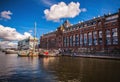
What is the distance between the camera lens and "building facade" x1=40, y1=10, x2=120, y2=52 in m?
98.4

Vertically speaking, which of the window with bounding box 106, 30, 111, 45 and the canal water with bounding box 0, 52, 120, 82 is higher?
the window with bounding box 106, 30, 111, 45

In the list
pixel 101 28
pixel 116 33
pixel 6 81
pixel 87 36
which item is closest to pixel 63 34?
pixel 87 36

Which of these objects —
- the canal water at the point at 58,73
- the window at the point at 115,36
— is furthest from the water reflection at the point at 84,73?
the window at the point at 115,36

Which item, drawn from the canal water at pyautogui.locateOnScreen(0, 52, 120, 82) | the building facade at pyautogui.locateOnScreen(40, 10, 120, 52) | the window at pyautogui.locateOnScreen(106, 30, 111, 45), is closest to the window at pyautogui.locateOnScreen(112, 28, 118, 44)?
the building facade at pyautogui.locateOnScreen(40, 10, 120, 52)

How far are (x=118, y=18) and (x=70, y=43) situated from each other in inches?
2462

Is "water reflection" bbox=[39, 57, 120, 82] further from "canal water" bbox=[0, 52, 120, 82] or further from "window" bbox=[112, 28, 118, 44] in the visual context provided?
"window" bbox=[112, 28, 118, 44]

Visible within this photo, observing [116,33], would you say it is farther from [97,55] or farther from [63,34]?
[63,34]

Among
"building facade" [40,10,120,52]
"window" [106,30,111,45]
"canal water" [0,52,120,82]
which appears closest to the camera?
"canal water" [0,52,120,82]

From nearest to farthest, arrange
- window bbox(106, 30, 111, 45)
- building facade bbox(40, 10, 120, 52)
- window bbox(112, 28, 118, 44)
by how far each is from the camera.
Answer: window bbox(112, 28, 118, 44) < building facade bbox(40, 10, 120, 52) < window bbox(106, 30, 111, 45)

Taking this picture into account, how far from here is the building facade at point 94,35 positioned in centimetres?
9844

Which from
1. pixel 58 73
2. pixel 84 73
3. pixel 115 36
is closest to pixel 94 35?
pixel 115 36

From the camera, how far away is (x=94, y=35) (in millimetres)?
116750

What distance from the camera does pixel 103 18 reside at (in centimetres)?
10725

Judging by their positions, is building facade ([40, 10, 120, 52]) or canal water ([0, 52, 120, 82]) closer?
canal water ([0, 52, 120, 82])
